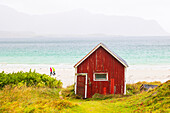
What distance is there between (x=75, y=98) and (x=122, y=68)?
5680 mm

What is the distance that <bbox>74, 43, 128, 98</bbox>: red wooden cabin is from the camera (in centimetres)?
1712

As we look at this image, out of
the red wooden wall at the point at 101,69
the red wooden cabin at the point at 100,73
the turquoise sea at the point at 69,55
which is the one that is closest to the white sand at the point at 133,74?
the red wooden cabin at the point at 100,73

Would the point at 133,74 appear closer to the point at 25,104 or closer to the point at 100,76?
the point at 100,76

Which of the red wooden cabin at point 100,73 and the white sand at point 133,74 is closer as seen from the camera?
the red wooden cabin at point 100,73

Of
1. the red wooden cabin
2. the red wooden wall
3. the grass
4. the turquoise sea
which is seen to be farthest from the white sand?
the grass

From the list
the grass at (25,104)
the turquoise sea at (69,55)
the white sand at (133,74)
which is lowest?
the grass at (25,104)

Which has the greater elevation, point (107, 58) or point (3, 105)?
point (107, 58)

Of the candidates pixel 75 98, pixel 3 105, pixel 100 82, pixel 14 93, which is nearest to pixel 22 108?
pixel 3 105

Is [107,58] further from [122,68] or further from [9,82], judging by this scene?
[9,82]

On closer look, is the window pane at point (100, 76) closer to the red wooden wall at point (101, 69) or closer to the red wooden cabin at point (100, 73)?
the red wooden cabin at point (100, 73)

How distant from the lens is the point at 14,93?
11.7 meters

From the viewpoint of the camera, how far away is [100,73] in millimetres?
17281

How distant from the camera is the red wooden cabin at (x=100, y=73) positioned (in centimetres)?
1712

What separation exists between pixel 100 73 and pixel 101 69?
42cm
